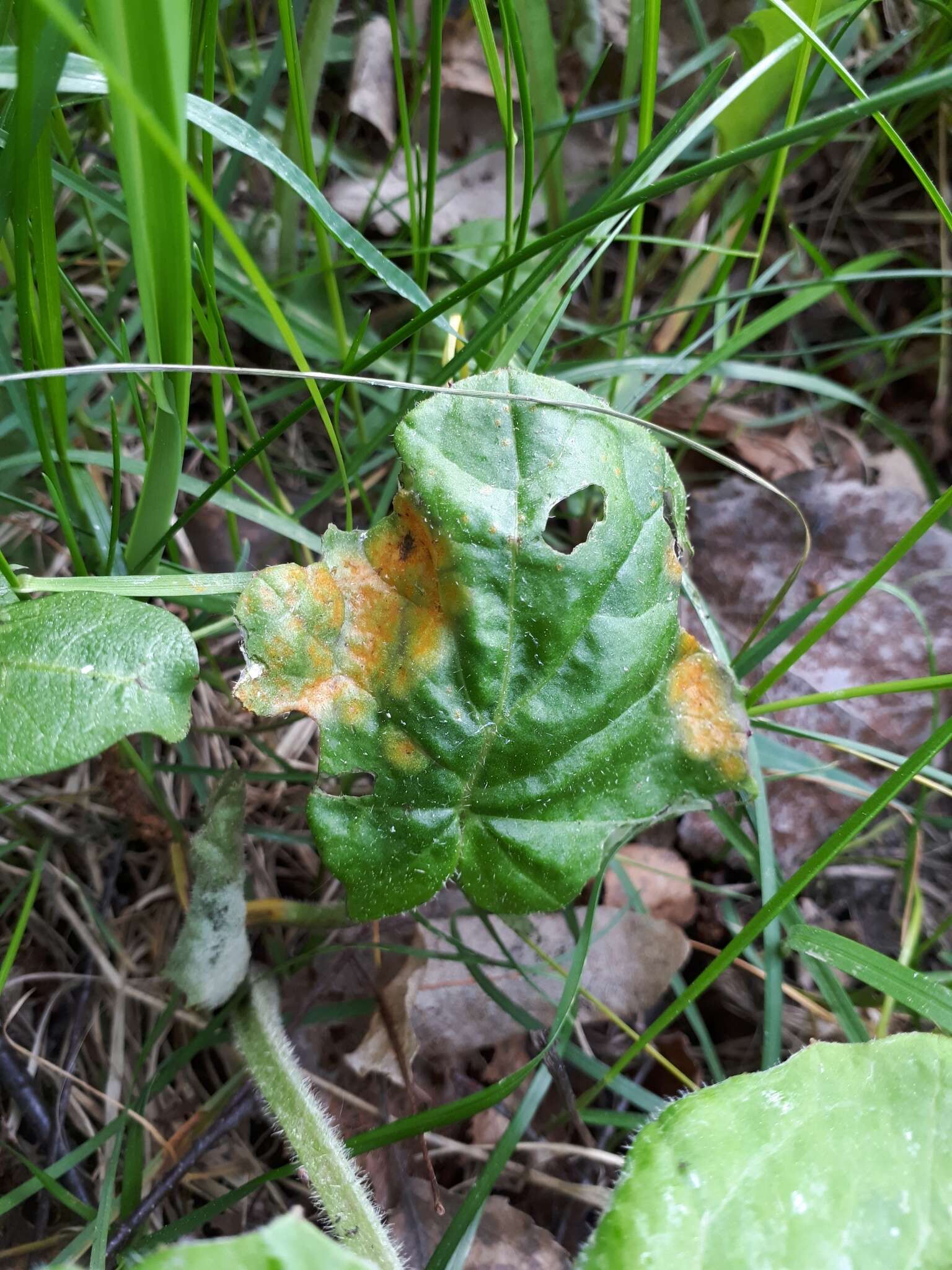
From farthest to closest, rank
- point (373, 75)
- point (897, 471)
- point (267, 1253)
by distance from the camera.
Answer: point (897, 471)
point (373, 75)
point (267, 1253)

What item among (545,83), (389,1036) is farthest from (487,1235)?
(545,83)

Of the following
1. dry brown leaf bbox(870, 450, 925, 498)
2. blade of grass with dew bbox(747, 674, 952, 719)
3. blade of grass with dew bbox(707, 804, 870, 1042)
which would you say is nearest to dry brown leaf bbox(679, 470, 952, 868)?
dry brown leaf bbox(870, 450, 925, 498)

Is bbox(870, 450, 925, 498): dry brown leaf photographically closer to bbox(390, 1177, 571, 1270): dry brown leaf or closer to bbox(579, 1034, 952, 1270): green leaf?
bbox(579, 1034, 952, 1270): green leaf

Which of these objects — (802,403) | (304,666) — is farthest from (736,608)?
(304,666)

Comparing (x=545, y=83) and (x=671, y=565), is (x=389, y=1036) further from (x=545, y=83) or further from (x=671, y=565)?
(x=545, y=83)

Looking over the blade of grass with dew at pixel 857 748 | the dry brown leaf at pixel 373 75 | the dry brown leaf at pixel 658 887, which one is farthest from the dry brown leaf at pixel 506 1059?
the dry brown leaf at pixel 373 75

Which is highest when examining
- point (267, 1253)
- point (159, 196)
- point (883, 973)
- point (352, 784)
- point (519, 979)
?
point (159, 196)
